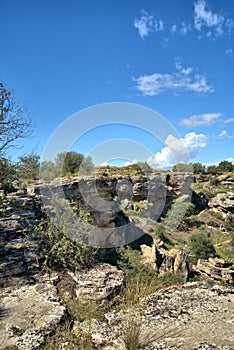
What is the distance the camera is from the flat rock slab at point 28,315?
2506 millimetres

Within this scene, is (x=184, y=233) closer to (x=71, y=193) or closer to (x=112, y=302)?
(x=71, y=193)

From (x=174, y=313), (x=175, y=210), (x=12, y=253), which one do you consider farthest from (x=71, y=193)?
(x=175, y=210)

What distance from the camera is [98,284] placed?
4227mm

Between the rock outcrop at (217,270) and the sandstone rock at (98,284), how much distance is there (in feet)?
18.2

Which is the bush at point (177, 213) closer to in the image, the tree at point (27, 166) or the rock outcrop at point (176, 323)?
the tree at point (27, 166)

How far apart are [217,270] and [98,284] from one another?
653 cm

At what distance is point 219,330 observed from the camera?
2408mm

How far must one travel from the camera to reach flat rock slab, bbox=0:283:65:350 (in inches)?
98.7

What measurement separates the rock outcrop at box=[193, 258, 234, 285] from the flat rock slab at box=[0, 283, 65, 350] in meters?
7.05

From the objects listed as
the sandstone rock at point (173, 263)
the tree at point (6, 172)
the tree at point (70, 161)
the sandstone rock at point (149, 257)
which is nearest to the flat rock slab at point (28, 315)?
the tree at point (6, 172)

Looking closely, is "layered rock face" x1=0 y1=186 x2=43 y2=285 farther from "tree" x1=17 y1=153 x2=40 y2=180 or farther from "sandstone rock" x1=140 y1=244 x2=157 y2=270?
"sandstone rock" x1=140 y1=244 x2=157 y2=270

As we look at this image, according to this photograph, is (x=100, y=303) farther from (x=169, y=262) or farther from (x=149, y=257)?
(x=169, y=262)

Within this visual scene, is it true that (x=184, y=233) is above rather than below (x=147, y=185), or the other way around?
below

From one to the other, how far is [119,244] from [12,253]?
441 cm
